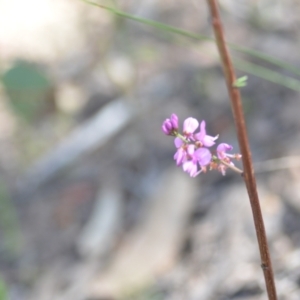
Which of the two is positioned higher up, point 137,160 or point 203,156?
point 137,160

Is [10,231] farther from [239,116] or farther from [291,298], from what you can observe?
[239,116]

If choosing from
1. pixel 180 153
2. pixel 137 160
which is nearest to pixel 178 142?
pixel 180 153

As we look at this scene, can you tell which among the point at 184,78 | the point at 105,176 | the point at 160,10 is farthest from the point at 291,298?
the point at 160,10

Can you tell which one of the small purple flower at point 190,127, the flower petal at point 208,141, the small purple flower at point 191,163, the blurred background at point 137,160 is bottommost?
the small purple flower at point 191,163

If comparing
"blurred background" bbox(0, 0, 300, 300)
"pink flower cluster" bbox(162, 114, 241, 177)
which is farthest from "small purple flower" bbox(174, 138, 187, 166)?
"blurred background" bbox(0, 0, 300, 300)

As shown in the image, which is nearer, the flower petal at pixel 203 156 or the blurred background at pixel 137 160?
the flower petal at pixel 203 156

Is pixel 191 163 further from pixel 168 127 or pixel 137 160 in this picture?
pixel 137 160

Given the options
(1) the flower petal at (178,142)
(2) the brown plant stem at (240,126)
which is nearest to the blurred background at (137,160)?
(2) the brown plant stem at (240,126)

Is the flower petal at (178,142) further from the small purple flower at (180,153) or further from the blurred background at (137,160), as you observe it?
the blurred background at (137,160)

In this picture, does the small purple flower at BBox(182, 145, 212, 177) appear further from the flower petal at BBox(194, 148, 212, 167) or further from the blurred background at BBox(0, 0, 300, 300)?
the blurred background at BBox(0, 0, 300, 300)
